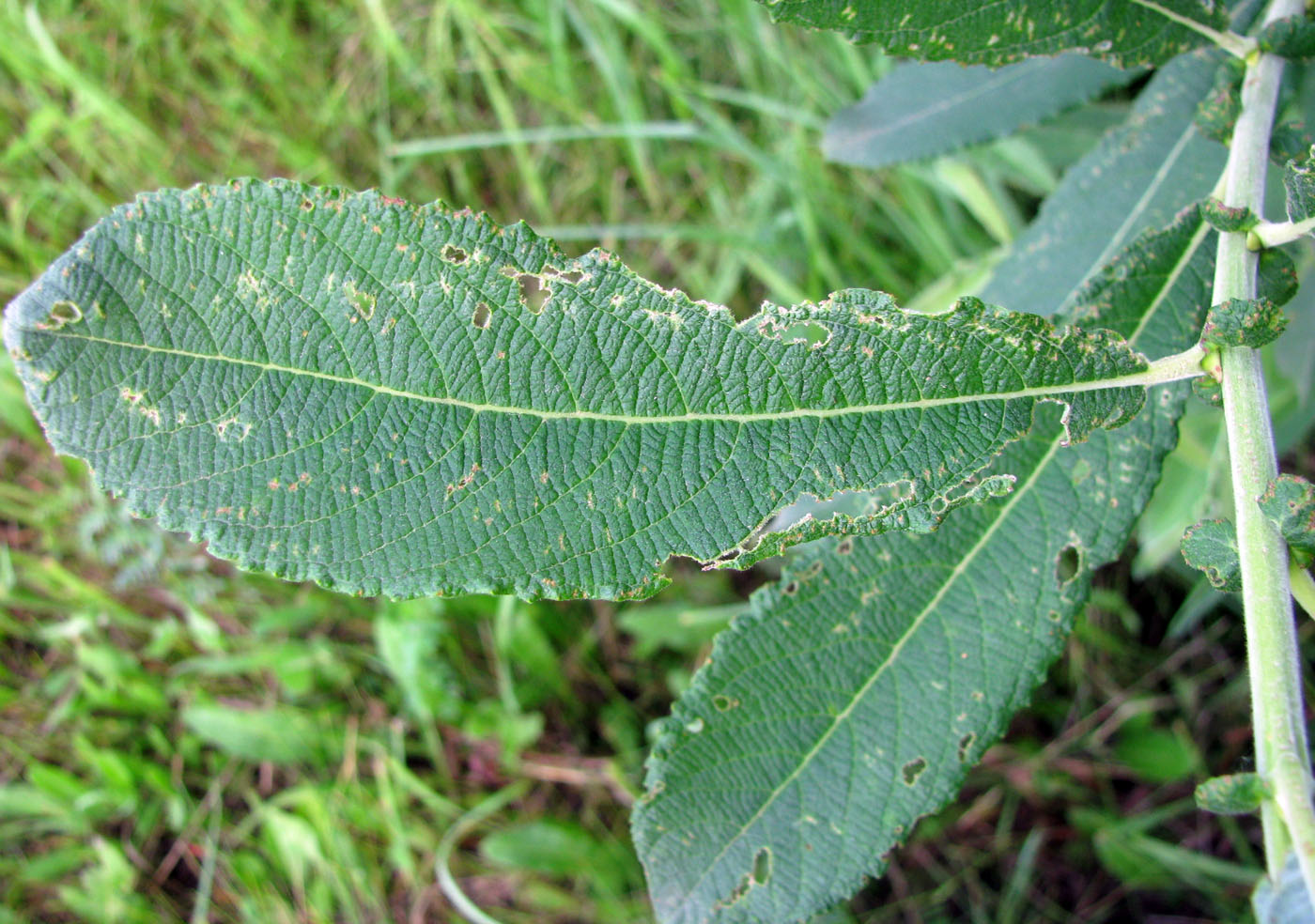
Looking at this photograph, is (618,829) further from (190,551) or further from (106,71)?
(106,71)

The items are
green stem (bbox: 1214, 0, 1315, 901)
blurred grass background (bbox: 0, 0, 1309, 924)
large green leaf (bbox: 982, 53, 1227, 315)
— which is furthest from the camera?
blurred grass background (bbox: 0, 0, 1309, 924)

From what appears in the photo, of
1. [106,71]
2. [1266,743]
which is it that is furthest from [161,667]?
[1266,743]

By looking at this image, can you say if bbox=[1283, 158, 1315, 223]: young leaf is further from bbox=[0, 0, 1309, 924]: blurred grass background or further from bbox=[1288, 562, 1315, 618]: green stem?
bbox=[0, 0, 1309, 924]: blurred grass background

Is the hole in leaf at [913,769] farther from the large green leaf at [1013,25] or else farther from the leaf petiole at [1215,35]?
the leaf petiole at [1215,35]

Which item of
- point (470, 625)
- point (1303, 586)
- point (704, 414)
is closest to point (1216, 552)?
point (1303, 586)

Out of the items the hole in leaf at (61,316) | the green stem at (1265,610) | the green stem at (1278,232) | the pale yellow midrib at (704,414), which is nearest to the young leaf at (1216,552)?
the green stem at (1265,610)

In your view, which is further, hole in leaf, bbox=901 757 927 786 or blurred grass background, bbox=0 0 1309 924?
blurred grass background, bbox=0 0 1309 924

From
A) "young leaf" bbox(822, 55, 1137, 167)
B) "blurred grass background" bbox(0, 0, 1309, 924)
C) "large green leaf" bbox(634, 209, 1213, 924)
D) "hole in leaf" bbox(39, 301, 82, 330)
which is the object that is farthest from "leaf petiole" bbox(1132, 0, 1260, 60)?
"hole in leaf" bbox(39, 301, 82, 330)
